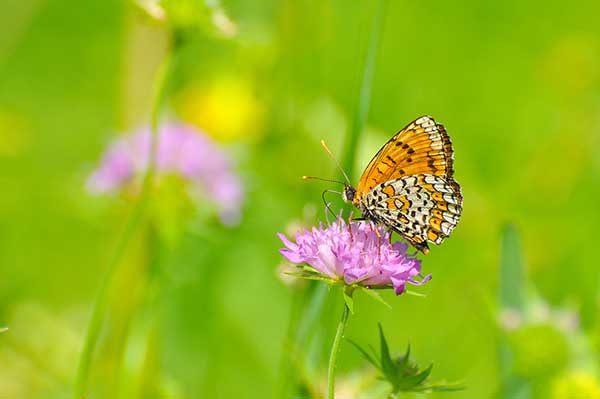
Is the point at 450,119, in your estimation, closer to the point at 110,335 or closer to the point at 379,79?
the point at 379,79

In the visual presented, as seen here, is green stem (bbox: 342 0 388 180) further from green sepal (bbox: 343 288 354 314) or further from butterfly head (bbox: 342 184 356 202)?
green sepal (bbox: 343 288 354 314)

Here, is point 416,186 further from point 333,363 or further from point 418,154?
point 333,363

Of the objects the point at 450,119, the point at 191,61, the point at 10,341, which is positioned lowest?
the point at 10,341

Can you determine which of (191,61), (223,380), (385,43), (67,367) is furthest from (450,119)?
(67,367)

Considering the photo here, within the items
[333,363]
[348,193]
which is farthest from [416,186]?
[333,363]

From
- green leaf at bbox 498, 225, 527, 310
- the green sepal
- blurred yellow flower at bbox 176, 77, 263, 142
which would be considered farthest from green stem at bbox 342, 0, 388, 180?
blurred yellow flower at bbox 176, 77, 263, 142

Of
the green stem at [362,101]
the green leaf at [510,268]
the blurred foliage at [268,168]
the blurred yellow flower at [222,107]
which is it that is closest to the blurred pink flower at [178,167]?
the blurred foliage at [268,168]

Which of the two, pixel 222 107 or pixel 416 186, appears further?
pixel 222 107
